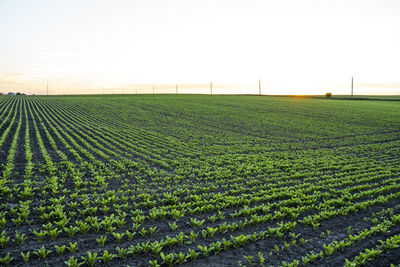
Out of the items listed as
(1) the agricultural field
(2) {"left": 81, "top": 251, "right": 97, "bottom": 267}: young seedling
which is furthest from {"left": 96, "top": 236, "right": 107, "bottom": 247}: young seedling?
(2) {"left": 81, "top": 251, "right": 97, "bottom": 267}: young seedling

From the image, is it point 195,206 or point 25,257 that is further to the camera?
point 195,206

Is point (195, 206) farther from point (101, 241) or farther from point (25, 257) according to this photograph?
point (25, 257)

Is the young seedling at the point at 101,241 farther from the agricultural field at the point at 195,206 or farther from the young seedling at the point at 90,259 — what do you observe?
the young seedling at the point at 90,259

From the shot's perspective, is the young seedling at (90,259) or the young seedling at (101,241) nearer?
the young seedling at (90,259)

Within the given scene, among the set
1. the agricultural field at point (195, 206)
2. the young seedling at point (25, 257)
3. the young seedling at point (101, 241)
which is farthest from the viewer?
the young seedling at point (101, 241)

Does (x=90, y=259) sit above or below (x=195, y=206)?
above

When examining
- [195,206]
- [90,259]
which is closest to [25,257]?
[90,259]

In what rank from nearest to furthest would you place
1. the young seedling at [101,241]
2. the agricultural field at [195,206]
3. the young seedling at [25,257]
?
the young seedling at [25,257], the agricultural field at [195,206], the young seedling at [101,241]

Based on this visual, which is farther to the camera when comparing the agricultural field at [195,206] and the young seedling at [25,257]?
the agricultural field at [195,206]

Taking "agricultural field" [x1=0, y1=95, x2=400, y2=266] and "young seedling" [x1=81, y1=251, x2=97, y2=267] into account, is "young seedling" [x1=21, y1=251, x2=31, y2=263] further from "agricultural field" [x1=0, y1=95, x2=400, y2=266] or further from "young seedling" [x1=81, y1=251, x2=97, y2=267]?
"young seedling" [x1=81, y1=251, x2=97, y2=267]

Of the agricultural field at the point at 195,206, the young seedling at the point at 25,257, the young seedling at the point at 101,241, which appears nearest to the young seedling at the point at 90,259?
the agricultural field at the point at 195,206

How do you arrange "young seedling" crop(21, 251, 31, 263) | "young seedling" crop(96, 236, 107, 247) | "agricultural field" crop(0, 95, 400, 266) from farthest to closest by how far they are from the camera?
"young seedling" crop(96, 236, 107, 247), "agricultural field" crop(0, 95, 400, 266), "young seedling" crop(21, 251, 31, 263)

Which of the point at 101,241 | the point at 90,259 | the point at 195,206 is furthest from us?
the point at 195,206

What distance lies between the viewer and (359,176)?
Answer: 14.2 m
